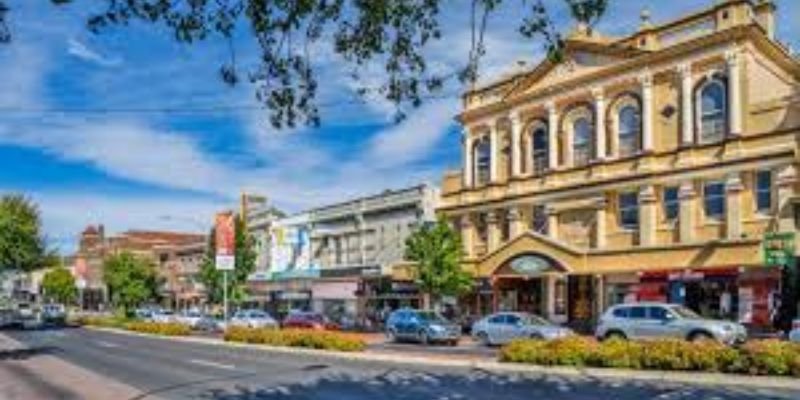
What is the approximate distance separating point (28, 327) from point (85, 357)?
39282 millimetres

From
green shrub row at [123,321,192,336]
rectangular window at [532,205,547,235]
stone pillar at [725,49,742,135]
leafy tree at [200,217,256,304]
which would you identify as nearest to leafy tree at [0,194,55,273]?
green shrub row at [123,321,192,336]

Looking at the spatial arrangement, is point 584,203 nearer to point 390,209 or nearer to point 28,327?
point 390,209

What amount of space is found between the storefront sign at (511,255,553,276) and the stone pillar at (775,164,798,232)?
1288cm

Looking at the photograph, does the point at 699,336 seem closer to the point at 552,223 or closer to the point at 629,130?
the point at 629,130

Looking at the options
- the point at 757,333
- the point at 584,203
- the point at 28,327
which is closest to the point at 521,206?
the point at 584,203

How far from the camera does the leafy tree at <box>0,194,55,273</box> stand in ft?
202

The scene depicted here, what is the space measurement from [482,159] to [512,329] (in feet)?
68.6

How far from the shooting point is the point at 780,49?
48.2 metres

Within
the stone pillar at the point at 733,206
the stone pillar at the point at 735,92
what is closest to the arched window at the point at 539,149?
the stone pillar at the point at 735,92

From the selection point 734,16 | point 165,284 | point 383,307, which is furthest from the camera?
point 165,284

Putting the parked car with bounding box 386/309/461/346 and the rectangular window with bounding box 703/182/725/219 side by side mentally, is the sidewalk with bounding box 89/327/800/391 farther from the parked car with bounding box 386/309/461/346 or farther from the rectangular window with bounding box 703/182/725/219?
the rectangular window with bounding box 703/182/725/219

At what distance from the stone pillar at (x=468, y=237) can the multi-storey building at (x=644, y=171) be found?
40cm

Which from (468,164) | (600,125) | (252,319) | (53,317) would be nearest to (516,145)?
(468,164)

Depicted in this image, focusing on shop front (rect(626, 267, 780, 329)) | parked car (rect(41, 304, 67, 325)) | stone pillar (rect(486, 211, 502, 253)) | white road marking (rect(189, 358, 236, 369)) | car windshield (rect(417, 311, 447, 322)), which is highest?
stone pillar (rect(486, 211, 502, 253))
